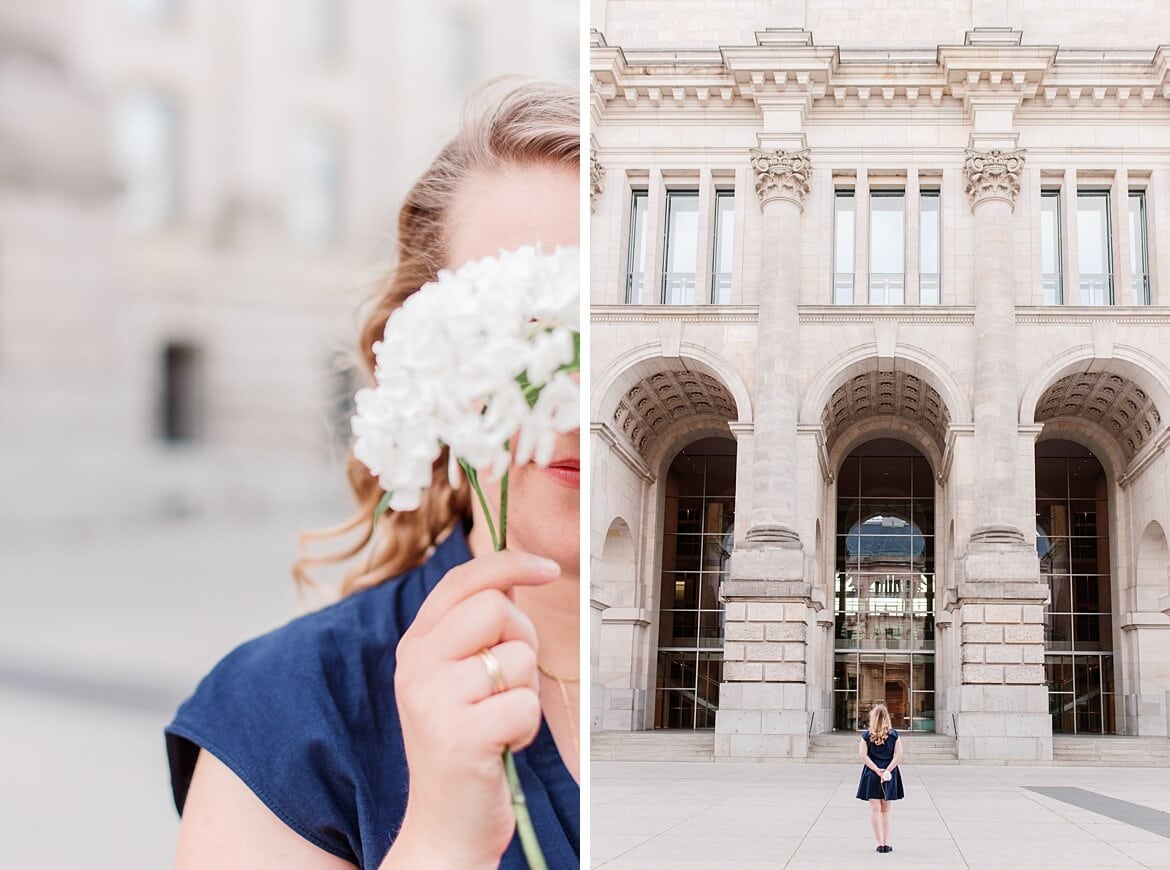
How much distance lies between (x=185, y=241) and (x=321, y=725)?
968 mm

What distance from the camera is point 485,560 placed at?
227cm

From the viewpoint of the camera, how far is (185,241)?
2.20 meters

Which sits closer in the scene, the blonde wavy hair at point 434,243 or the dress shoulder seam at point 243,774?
the dress shoulder seam at point 243,774

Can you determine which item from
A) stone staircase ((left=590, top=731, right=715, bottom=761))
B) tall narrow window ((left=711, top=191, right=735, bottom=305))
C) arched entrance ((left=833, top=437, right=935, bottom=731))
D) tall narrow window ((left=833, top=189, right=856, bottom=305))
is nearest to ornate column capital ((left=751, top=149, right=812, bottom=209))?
tall narrow window ((left=711, top=191, right=735, bottom=305))

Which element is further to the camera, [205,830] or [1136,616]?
[1136,616]

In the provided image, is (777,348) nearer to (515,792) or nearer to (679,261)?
(679,261)

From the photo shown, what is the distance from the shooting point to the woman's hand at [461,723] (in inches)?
83.9

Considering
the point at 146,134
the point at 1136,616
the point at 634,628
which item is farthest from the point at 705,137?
the point at 146,134

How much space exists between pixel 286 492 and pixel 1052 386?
71.4 feet

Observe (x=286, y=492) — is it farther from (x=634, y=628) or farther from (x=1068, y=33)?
(x=1068, y=33)

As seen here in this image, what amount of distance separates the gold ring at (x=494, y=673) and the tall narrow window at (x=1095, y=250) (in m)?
21.2

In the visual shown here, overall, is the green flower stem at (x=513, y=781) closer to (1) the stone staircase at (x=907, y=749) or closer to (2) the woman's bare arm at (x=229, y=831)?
(2) the woman's bare arm at (x=229, y=831)

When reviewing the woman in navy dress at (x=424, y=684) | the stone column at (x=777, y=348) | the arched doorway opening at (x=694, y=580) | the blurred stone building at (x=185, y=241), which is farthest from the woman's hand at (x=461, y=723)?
the arched doorway opening at (x=694, y=580)

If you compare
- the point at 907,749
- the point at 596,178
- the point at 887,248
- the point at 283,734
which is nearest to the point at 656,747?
the point at 907,749
